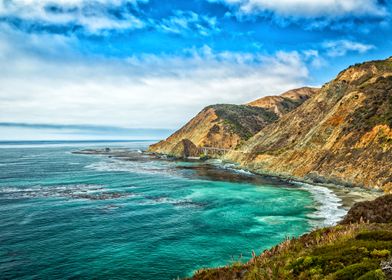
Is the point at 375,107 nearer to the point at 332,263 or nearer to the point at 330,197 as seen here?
the point at 330,197

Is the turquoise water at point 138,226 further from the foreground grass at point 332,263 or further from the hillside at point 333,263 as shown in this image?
the foreground grass at point 332,263

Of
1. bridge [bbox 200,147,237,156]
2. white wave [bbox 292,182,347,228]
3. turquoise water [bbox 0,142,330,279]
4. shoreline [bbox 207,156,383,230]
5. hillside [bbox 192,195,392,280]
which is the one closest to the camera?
hillside [bbox 192,195,392,280]

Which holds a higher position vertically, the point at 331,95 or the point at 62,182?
the point at 331,95

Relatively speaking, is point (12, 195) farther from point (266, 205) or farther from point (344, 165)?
point (344, 165)

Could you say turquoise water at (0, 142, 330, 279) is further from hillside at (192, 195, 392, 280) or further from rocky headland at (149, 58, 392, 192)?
rocky headland at (149, 58, 392, 192)

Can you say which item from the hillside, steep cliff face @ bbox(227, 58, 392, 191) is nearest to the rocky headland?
steep cliff face @ bbox(227, 58, 392, 191)

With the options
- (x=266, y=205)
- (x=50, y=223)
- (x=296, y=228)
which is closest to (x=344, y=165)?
(x=266, y=205)

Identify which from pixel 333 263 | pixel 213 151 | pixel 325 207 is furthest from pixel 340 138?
pixel 213 151
